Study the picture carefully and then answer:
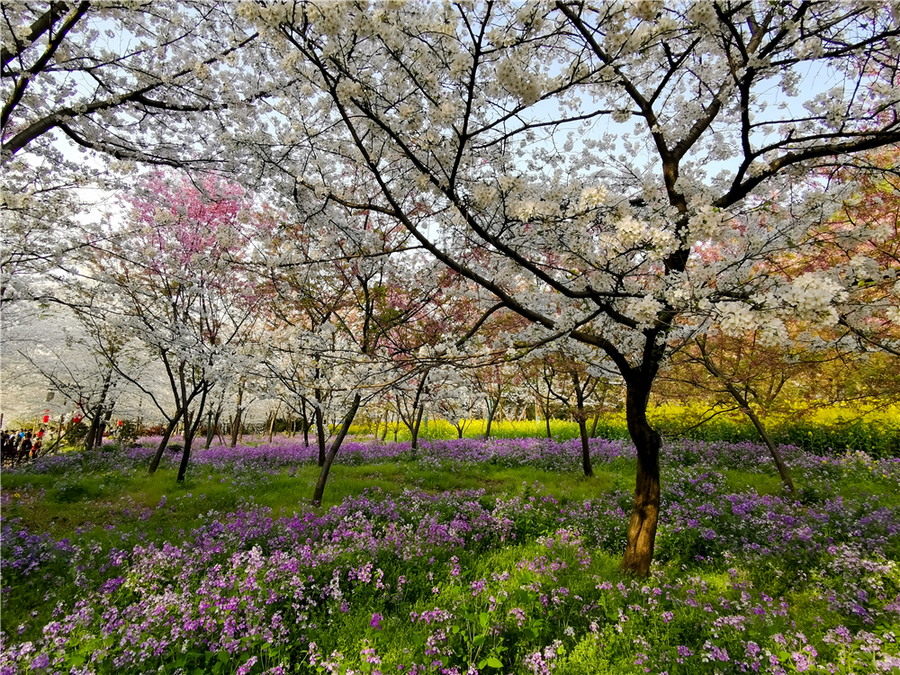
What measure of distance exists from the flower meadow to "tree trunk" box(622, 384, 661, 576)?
22cm

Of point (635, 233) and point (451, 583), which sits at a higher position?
point (635, 233)

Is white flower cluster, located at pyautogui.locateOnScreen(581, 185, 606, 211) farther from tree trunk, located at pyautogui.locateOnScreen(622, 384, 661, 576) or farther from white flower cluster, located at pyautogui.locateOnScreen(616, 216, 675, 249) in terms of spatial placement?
tree trunk, located at pyautogui.locateOnScreen(622, 384, 661, 576)

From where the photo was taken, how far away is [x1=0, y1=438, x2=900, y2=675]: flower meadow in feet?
10.2

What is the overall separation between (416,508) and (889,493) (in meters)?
8.79

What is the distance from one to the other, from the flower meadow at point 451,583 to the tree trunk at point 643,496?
22 cm

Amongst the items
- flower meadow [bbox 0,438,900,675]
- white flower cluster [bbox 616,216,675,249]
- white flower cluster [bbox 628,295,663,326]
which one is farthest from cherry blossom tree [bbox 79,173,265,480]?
white flower cluster [bbox 628,295,663,326]

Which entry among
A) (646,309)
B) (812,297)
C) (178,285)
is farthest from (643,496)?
(178,285)

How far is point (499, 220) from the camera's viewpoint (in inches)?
187

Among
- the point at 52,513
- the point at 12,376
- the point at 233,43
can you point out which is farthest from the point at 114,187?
the point at 12,376

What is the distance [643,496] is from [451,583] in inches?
95.1

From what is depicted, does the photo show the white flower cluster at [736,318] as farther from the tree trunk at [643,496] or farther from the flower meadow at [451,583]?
the flower meadow at [451,583]

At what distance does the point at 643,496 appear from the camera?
4547 millimetres

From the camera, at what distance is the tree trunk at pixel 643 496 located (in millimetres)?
4520

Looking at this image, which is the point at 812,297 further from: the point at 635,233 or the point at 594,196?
the point at 594,196
